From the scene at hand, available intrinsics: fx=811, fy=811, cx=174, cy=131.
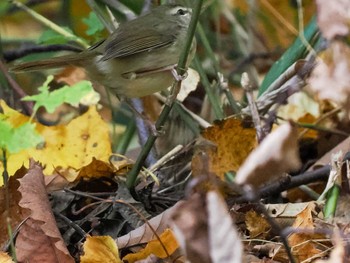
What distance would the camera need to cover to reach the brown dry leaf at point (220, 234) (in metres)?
1.39

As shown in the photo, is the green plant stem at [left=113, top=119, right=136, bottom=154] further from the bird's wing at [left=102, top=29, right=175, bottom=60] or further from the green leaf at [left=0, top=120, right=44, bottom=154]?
the green leaf at [left=0, top=120, right=44, bottom=154]

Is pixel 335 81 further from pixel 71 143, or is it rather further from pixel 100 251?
pixel 71 143

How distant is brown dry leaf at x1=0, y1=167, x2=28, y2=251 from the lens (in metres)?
2.35

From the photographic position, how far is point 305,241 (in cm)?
213

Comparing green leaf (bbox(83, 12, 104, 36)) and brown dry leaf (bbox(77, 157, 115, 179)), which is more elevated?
green leaf (bbox(83, 12, 104, 36))

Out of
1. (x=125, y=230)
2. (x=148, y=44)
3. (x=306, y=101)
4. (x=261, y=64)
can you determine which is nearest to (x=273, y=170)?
(x=125, y=230)

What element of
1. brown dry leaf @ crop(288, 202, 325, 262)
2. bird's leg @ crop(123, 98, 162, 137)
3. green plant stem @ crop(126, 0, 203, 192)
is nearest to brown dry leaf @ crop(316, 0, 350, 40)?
green plant stem @ crop(126, 0, 203, 192)

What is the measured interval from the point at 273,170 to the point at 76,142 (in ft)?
5.37

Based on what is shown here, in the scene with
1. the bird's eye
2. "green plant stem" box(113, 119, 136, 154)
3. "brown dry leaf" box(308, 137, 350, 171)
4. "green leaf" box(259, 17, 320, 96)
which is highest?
the bird's eye

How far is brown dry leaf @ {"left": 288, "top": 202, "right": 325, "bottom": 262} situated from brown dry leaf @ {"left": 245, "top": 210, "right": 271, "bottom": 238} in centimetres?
9

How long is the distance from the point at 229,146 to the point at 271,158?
1480 mm

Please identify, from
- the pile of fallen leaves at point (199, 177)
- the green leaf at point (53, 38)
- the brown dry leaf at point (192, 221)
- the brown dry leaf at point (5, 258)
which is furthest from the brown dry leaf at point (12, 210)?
the brown dry leaf at point (192, 221)

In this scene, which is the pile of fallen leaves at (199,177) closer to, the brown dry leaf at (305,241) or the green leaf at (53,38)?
the brown dry leaf at (305,241)

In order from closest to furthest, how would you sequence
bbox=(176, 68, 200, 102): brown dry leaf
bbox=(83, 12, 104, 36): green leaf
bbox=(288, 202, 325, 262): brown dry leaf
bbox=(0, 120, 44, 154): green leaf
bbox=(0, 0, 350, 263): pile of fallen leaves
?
bbox=(0, 0, 350, 263): pile of fallen leaves, bbox=(0, 120, 44, 154): green leaf, bbox=(288, 202, 325, 262): brown dry leaf, bbox=(176, 68, 200, 102): brown dry leaf, bbox=(83, 12, 104, 36): green leaf
